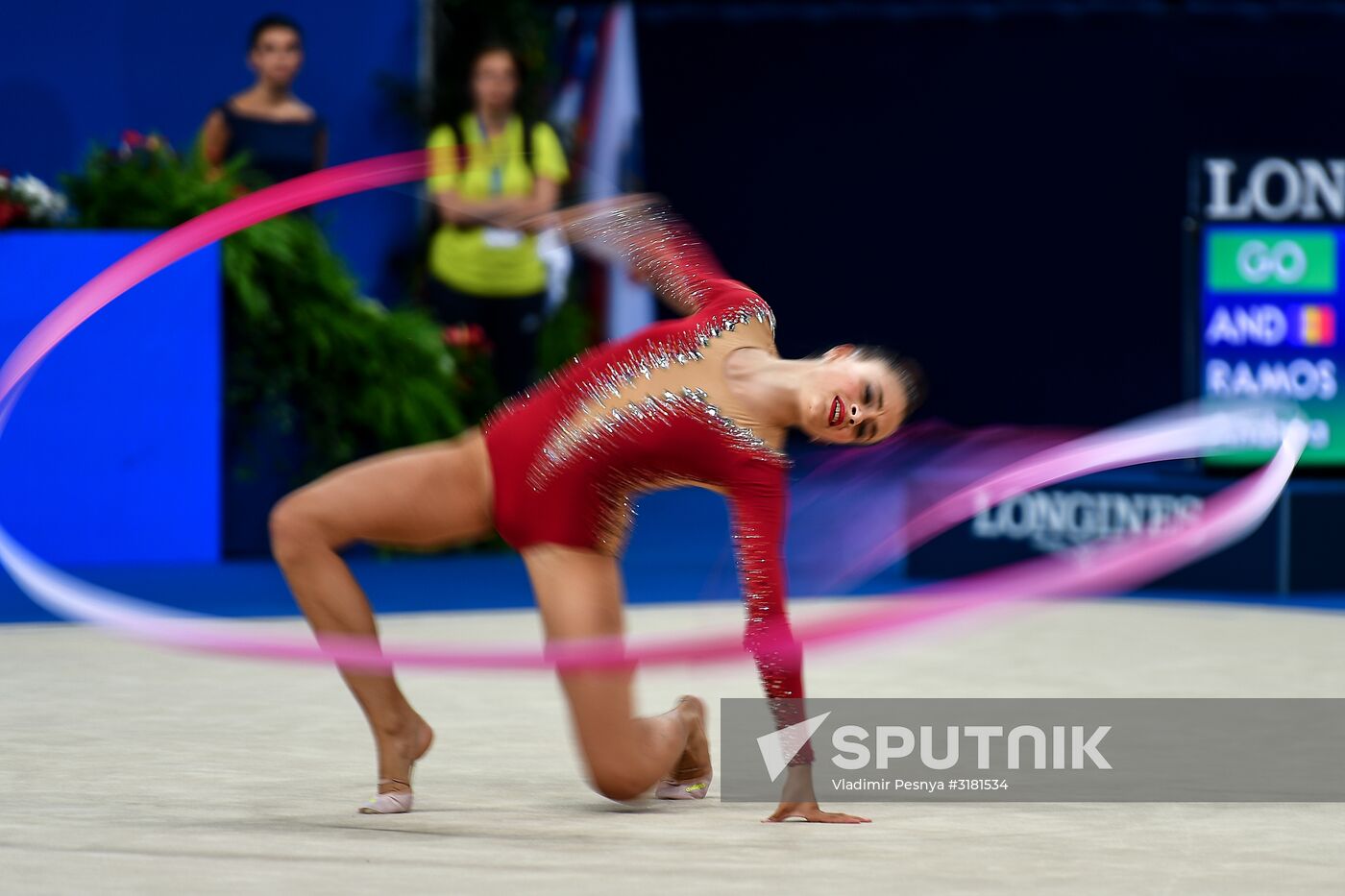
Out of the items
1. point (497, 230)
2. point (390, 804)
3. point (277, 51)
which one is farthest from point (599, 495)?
point (497, 230)

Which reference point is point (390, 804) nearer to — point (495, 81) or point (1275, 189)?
point (495, 81)

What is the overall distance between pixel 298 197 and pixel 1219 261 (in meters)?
4.49

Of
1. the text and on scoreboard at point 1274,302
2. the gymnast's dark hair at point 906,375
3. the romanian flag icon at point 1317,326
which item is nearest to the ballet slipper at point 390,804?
the gymnast's dark hair at point 906,375

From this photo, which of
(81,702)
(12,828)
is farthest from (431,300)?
(12,828)

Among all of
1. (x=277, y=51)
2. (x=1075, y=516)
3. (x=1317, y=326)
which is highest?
(x=277, y=51)

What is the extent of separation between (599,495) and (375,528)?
18.5 inches

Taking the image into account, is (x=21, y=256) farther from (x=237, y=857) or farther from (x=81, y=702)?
(x=237, y=857)

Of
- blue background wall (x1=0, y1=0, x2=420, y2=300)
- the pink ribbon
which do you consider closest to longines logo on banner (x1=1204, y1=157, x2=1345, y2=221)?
the pink ribbon

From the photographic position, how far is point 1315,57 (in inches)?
573

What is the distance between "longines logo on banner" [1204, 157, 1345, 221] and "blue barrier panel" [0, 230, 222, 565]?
13.4ft

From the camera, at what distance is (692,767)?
4777 millimetres

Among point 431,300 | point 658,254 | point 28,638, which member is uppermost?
point 658,254

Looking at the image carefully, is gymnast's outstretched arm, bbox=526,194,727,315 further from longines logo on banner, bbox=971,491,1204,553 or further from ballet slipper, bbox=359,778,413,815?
longines logo on banner, bbox=971,491,1204,553

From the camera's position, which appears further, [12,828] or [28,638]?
[28,638]
